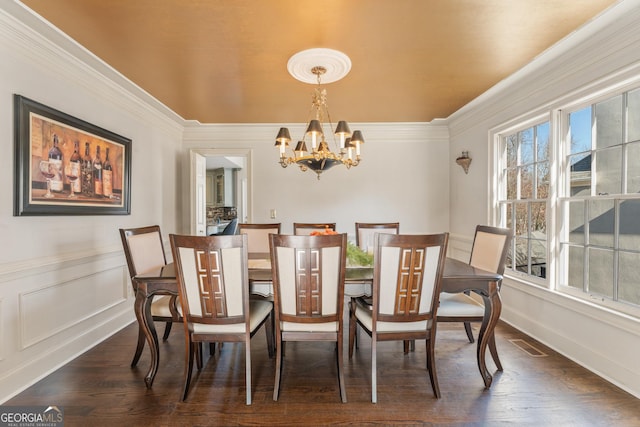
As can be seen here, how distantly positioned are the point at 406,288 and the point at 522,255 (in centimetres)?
201

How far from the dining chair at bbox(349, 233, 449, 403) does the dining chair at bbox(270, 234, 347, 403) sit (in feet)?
0.71

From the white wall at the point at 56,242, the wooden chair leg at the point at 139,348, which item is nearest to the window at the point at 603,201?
the wooden chair leg at the point at 139,348

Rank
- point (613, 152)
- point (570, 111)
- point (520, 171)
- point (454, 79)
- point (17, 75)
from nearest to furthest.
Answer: point (17, 75), point (613, 152), point (570, 111), point (454, 79), point (520, 171)

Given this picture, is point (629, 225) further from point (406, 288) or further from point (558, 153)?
point (406, 288)

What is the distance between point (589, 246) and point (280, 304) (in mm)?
2403

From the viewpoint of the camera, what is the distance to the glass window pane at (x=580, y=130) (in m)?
2.41

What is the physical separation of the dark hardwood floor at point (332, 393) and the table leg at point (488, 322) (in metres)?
0.10

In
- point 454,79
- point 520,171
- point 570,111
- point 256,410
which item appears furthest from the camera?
point 520,171

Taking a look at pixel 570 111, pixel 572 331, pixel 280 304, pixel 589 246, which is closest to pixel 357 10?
pixel 280 304

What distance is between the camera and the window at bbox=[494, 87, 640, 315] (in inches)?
82.8

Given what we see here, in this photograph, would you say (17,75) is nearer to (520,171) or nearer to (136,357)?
(136,357)

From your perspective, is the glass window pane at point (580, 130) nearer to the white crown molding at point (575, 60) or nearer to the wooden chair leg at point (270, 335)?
the white crown molding at point (575, 60)

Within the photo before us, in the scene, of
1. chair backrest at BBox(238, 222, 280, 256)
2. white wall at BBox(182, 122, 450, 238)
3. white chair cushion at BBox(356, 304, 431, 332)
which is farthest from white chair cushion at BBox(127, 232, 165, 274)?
white wall at BBox(182, 122, 450, 238)

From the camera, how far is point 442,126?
14.7 ft
